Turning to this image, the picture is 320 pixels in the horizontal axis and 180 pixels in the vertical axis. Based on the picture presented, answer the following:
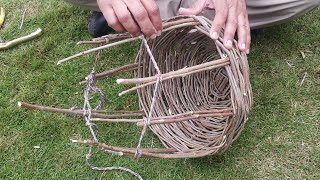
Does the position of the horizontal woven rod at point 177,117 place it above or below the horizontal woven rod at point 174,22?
below

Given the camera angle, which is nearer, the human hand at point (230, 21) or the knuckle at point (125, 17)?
the knuckle at point (125, 17)

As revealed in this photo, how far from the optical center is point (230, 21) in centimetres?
122

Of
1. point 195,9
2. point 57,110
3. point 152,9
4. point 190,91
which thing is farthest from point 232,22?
point 57,110

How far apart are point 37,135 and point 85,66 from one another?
314 mm

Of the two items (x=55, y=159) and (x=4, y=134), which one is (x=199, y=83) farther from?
(x=4, y=134)

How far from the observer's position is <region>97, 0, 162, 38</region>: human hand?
3.53 feet

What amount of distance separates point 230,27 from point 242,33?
0.05 metres

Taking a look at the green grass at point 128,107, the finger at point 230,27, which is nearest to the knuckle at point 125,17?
the finger at point 230,27

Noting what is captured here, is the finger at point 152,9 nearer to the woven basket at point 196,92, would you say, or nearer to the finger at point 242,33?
the woven basket at point 196,92

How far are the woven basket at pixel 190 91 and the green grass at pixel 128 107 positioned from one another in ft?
0.31

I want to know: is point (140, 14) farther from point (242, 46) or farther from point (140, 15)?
point (242, 46)

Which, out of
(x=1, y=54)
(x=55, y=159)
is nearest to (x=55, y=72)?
(x=1, y=54)

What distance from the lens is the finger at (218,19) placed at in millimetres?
1172

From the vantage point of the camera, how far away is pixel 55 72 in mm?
1680
